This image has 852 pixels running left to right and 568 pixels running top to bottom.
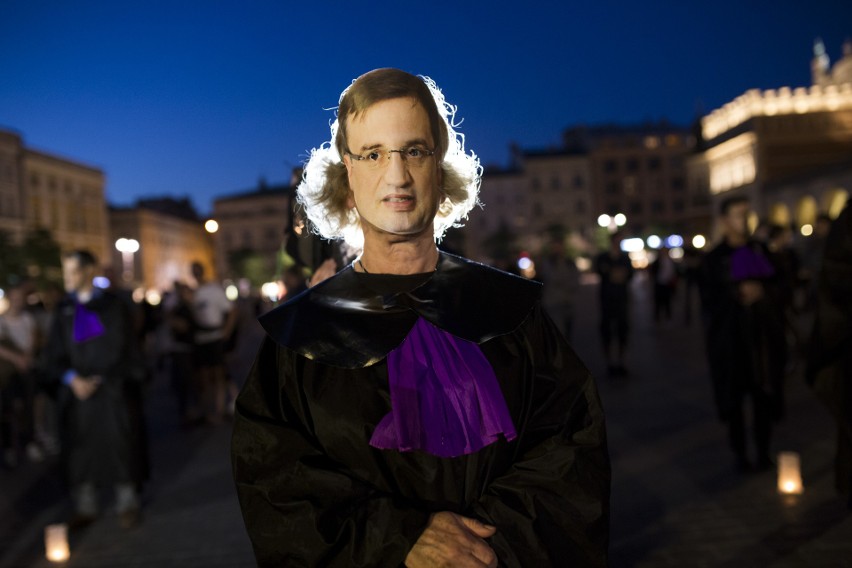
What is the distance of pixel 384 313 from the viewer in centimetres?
229

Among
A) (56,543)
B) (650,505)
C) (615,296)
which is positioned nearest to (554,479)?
(650,505)

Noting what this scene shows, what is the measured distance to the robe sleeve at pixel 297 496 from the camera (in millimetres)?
2094

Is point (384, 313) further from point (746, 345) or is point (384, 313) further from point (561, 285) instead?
point (561, 285)

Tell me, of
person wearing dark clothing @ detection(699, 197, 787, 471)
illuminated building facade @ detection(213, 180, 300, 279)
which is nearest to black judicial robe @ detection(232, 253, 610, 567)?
person wearing dark clothing @ detection(699, 197, 787, 471)

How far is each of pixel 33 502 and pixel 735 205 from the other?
255 inches

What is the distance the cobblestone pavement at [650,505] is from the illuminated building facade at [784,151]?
4349cm

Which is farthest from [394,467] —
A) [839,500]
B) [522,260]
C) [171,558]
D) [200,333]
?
[522,260]

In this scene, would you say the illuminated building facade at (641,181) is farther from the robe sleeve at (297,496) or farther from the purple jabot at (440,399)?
the robe sleeve at (297,496)

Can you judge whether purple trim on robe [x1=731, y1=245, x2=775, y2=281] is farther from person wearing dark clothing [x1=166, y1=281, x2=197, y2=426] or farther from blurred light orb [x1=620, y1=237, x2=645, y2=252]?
blurred light orb [x1=620, y1=237, x2=645, y2=252]

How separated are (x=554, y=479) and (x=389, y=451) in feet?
1.43

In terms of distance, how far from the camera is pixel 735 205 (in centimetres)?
698

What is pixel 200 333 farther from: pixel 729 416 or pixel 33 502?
pixel 729 416

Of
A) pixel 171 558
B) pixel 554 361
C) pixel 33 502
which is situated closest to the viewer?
pixel 554 361

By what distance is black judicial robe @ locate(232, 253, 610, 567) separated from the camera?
214cm
